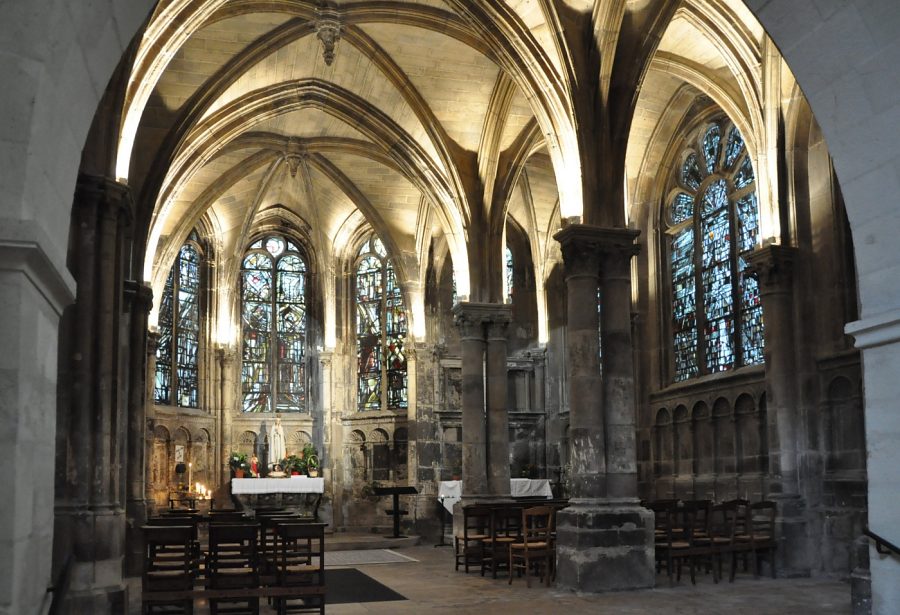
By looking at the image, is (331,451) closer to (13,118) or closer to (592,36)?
(592,36)

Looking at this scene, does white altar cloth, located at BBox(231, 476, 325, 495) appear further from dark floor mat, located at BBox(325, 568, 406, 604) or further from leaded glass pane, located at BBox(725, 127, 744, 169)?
leaded glass pane, located at BBox(725, 127, 744, 169)

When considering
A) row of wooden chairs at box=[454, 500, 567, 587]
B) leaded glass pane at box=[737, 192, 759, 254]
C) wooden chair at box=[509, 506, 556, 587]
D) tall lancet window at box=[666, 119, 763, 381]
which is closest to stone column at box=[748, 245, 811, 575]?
tall lancet window at box=[666, 119, 763, 381]

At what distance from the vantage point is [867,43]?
536 cm

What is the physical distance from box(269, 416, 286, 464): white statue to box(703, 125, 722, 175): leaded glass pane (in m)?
13.5

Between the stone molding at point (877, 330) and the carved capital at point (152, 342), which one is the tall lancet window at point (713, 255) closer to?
the carved capital at point (152, 342)

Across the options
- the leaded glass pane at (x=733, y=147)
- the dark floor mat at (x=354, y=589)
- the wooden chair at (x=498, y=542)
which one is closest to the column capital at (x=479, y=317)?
the leaded glass pane at (x=733, y=147)

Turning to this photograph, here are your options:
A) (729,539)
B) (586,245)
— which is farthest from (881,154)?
(729,539)

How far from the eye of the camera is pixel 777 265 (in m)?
15.2

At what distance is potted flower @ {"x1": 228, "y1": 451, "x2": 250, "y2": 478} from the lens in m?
25.4

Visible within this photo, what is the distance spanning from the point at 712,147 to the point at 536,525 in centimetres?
872

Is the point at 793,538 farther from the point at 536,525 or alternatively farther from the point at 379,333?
the point at 379,333

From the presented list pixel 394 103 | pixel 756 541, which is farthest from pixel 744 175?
pixel 756 541

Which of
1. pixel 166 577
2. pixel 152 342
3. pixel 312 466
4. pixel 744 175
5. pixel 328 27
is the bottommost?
pixel 166 577

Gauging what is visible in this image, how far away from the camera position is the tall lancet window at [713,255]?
18.4 meters
